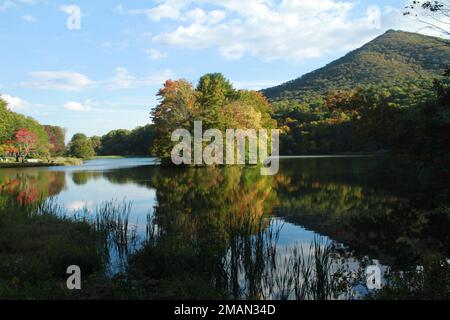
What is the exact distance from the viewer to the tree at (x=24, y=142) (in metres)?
73.6

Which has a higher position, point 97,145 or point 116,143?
point 116,143

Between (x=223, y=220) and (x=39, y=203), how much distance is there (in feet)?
24.9

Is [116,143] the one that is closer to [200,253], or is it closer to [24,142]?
[24,142]

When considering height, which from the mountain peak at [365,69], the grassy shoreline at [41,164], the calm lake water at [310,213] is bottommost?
the calm lake water at [310,213]

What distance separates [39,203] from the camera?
16.9 metres

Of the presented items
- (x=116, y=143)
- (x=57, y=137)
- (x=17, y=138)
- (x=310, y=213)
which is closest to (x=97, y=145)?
(x=116, y=143)

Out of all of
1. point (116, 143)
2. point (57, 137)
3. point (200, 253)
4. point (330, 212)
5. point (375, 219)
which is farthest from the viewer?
point (116, 143)

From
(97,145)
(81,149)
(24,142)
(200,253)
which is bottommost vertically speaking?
(200,253)

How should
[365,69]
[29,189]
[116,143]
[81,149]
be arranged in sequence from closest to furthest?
1. [29,189]
2. [81,149]
3. [365,69]
4. [116,143]

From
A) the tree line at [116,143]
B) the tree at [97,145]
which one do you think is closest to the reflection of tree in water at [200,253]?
the tree line at [116,143]

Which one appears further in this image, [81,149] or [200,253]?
[81,149]

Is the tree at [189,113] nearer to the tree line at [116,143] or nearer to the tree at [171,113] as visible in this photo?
the tree at [171,113]

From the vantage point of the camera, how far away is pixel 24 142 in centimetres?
7494
